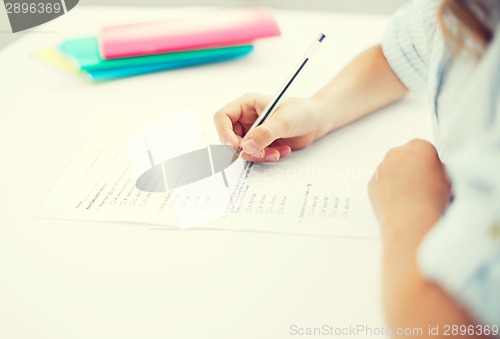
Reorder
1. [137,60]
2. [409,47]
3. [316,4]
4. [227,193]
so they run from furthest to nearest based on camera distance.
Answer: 1. [316,4]
2. [137,60]
3. [409,47]
4. [227,193]

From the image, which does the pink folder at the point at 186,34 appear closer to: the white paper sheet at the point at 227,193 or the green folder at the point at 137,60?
the green folder at the point at 137,60

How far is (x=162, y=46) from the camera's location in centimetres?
95

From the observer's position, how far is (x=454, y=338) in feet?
1.11

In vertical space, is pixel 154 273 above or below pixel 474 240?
below

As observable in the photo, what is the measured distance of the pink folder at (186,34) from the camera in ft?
3.13

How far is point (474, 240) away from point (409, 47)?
0.52 metres

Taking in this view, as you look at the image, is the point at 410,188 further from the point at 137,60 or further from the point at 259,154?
the point at 137,60

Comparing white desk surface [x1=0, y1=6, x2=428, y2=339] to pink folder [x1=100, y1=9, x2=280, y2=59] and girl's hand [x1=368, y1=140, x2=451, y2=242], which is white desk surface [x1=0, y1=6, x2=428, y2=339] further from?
pink folder [x1=100, y1=9, x2=280, y2=59]

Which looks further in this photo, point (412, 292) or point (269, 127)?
point (269, 127)

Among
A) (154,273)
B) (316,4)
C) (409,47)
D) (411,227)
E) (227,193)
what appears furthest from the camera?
→ (316,4)

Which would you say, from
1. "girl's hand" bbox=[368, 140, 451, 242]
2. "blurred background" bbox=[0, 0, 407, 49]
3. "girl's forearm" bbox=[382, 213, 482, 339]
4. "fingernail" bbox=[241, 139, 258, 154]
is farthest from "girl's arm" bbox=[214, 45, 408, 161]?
"blurred background" bbox=[0, 0, 407, 49]

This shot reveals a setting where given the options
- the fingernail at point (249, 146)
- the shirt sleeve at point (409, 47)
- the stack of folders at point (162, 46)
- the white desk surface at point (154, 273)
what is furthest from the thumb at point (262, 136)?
the stack of folders at point (162, 46)

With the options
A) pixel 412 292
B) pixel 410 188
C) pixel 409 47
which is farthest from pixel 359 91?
pixel 412 292

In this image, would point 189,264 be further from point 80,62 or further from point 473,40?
point 80,62
